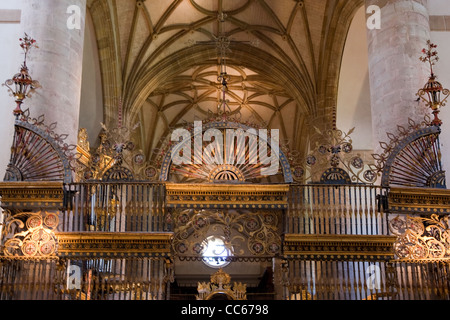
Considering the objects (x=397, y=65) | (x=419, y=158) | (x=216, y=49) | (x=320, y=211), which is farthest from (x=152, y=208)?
(x=216, y=49)

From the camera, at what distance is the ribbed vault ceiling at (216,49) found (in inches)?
638

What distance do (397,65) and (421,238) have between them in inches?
111

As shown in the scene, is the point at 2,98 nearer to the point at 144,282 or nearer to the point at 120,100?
the point at 144,282

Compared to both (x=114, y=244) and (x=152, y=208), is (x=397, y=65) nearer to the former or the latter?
(x=152, y=208)

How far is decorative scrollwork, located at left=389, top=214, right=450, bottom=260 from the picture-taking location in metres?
7.43

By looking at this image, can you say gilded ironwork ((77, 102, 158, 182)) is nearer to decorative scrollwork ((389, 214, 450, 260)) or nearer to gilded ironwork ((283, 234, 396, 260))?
gilded ironwork ((283, 234, 396, 260))

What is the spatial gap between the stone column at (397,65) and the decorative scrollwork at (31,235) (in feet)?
14.9

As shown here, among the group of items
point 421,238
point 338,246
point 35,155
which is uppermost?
point 35,155

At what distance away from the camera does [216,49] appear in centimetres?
1716

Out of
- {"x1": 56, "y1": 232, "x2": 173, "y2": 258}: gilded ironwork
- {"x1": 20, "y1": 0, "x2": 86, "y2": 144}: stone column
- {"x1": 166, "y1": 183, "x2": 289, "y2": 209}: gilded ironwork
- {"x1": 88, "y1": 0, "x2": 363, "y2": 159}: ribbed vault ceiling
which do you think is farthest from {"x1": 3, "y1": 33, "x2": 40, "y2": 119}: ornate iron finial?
{"x1": 88, "y1": 0, "x2": 363, "y2": 159}: ribbed vault ceiling

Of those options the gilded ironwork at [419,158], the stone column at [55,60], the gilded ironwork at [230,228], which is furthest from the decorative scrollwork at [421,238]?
the stone column at [55,60]

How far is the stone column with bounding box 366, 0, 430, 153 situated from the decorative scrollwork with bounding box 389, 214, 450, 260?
162cm
